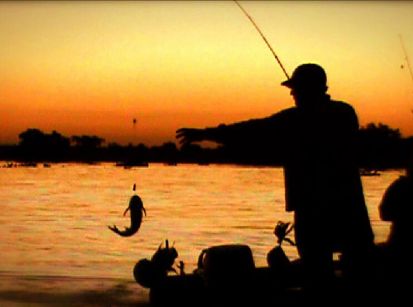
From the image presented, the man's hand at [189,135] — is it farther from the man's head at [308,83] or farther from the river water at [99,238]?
the river water at [99,238]

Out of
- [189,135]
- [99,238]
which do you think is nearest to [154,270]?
[189,135]

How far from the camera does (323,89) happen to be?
574 cm

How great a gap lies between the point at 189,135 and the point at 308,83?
0.96m

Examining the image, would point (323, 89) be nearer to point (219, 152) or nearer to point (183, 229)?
point (219, 152)

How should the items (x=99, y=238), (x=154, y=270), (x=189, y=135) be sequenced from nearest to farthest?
(x=189, y=135) < (x=154, y=270) < (x=99, y=238)

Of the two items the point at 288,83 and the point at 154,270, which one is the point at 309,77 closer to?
the point at 288,83

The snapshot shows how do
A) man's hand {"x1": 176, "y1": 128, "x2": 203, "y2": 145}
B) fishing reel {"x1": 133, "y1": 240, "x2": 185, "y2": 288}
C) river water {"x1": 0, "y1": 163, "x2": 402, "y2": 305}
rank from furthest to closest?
river water {"x1": 0, "y1": 163, "x2": 402, "y2": 305} → fishing reel {"x1": 133, "y1": 240, "x2": 185, "y2": 288} → man's hand {"x1": 176, "y1": 128, "x2": 203, "y2": 145}

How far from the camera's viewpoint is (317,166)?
18.6 feet

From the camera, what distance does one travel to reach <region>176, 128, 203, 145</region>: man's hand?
5.51 meters

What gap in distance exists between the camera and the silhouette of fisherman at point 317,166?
5652mm

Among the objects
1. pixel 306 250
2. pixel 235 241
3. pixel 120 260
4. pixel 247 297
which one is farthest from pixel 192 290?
pixel 235 241

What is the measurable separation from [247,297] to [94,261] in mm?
12207

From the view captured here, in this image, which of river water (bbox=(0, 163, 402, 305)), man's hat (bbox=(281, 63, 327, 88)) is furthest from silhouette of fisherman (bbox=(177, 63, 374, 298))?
river water (bbox=(0, 163, 402, 305))

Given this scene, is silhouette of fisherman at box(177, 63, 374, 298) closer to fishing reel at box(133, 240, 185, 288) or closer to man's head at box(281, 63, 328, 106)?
man's head at box(281, 63, 328, 106)
